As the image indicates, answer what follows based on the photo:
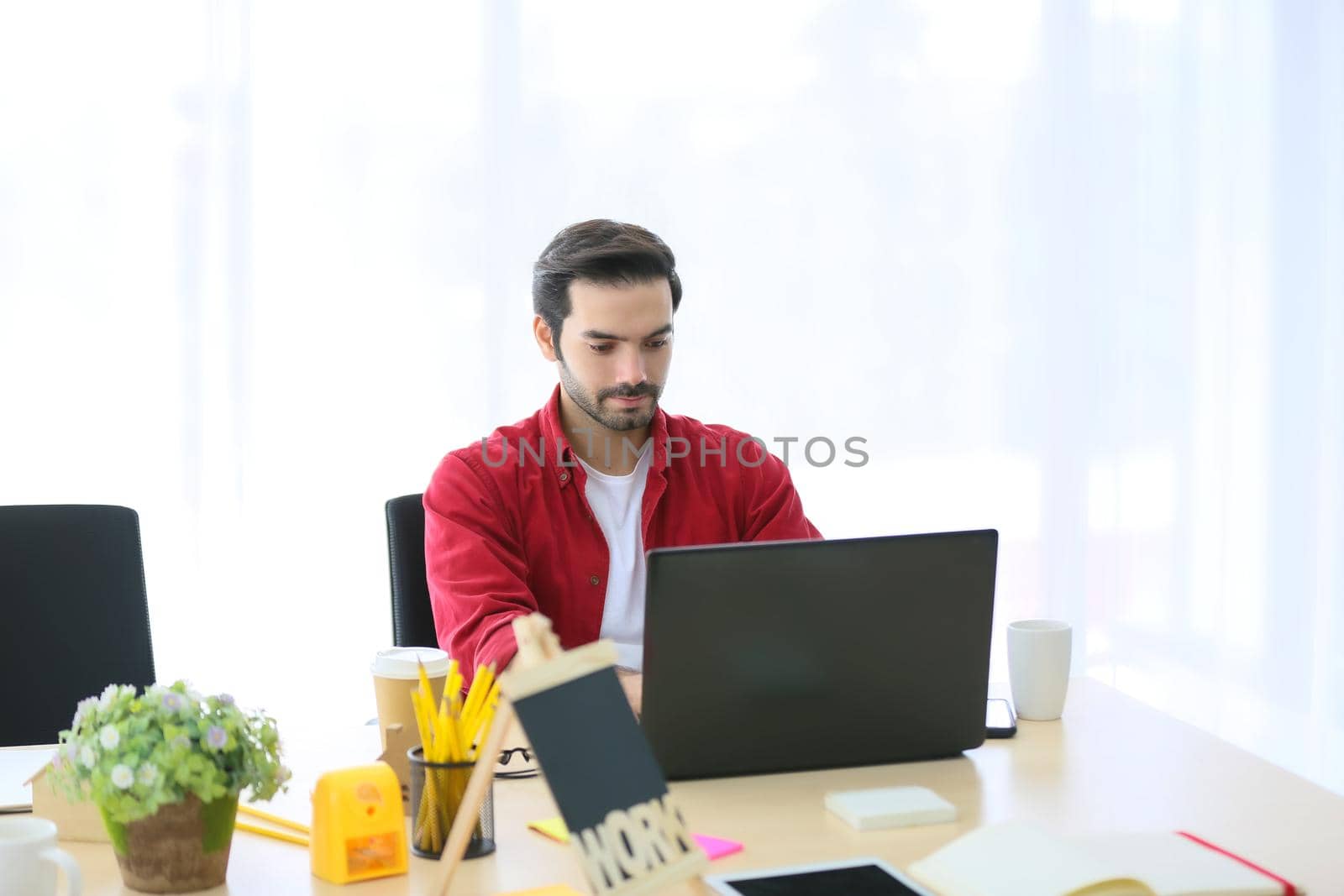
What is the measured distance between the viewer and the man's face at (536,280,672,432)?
206 cm


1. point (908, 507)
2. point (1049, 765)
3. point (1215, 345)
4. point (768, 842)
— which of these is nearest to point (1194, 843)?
point (1049, 765)

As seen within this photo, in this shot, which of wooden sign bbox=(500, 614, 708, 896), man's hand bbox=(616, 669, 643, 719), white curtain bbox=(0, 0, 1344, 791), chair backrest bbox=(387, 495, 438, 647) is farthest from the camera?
white curtain bbox=(0, 0, 1344, 791)

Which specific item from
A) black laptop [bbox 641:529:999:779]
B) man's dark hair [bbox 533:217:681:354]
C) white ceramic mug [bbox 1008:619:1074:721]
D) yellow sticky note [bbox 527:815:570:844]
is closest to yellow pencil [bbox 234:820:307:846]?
yellow sticky note [bbox 527:815:570:844]

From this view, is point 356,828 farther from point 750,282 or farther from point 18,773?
point 750,282

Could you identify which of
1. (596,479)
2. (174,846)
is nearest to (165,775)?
(174,846)

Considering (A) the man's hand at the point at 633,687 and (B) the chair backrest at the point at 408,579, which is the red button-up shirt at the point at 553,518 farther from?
(A) the man's hand at the point at 633,687

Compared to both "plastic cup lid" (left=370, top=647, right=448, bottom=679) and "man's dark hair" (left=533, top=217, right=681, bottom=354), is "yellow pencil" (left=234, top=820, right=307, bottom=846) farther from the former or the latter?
"man's dark hair" (left=533, top=217, right=681, bottom=354)

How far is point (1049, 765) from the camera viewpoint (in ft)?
5.07

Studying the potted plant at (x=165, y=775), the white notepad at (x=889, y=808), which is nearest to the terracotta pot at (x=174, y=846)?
the potted plant at (x=165, y=775)

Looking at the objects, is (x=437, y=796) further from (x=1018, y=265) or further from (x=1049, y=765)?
(x=1018, y=265)

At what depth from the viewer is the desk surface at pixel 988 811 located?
48.1 inches

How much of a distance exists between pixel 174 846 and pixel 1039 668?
1034mm

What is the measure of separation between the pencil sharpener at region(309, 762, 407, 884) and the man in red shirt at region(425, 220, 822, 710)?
2.28ft

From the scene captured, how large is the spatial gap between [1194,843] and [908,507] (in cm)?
200
